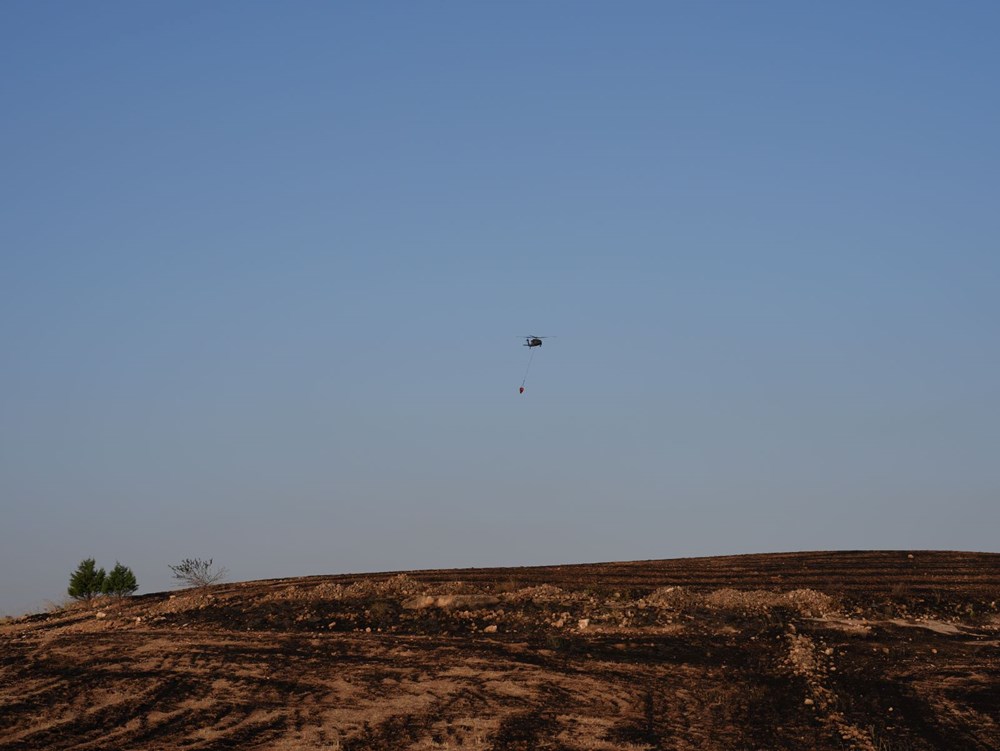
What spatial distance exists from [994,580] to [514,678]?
1511cm

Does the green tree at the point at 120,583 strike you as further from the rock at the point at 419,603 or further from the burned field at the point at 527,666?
the rock at the point at 419,603

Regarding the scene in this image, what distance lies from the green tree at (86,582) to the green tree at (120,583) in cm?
23

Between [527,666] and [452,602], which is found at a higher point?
[452,602]

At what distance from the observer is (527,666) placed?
19781 millimetres

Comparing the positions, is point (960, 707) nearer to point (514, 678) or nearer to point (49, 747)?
point (514, 678)

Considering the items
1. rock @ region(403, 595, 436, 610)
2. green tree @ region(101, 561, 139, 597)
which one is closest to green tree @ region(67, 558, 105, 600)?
green tree @ region(101, 561, 139, 597)

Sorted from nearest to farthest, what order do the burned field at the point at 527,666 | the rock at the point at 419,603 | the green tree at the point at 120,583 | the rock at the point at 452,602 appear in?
the burned field at the point at 527,666 → the rock at the point at 452,602 → the rock at the point at 419,603 → the green tree at the point at 120,583

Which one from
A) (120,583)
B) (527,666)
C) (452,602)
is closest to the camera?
(527,666)

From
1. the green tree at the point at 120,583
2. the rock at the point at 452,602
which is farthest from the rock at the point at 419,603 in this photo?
the green tree at the point at 120,583

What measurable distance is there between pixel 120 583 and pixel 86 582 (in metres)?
→ 1.10

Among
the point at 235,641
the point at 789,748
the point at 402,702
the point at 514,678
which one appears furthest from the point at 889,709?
the point at 235,641

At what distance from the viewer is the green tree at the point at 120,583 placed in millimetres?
32062

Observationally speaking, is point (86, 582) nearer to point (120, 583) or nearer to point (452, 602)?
point (120, 583)

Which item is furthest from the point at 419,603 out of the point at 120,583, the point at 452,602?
the point at 120,583
